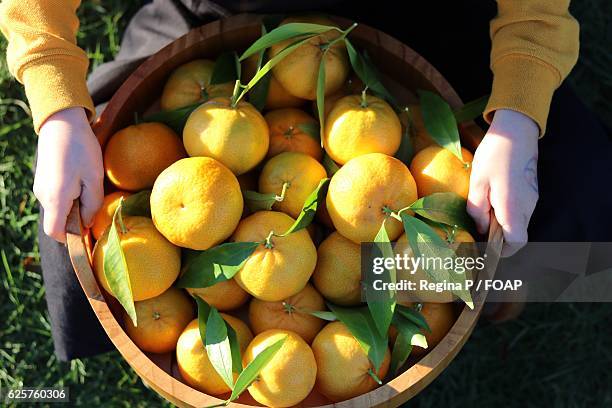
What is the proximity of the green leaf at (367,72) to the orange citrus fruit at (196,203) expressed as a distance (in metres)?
0.24

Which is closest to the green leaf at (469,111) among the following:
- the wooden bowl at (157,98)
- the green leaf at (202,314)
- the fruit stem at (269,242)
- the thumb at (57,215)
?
the wooden bowl at (157,98)

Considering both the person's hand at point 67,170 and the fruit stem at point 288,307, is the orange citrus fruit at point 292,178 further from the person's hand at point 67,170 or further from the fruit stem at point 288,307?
the person's hand at point 67,170

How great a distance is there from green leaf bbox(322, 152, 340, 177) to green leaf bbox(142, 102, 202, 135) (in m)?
0.20

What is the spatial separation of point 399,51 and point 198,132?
326 millimetres

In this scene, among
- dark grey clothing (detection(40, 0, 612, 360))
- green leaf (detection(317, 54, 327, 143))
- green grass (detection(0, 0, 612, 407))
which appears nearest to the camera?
green leaf (detection(317, 54, 327, 143))

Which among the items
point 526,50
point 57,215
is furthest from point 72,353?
point 526,50

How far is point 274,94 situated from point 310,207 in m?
0.22

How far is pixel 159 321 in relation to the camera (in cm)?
92

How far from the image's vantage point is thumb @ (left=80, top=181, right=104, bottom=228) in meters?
Answer: 0.93

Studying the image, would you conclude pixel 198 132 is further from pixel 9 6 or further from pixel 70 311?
pixel 70 311

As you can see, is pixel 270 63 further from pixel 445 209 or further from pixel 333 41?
pixel 445 209

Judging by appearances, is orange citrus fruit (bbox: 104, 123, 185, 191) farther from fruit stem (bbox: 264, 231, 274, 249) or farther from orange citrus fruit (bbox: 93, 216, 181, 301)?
fruit stem (bbox: 264, 231, 274, 249)

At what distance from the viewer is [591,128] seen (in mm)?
1201

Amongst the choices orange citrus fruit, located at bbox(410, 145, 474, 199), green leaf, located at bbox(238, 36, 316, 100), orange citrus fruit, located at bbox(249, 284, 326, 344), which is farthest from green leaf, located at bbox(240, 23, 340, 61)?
orange citrus fruit, located at bbox(249, 284, 326, 344)
